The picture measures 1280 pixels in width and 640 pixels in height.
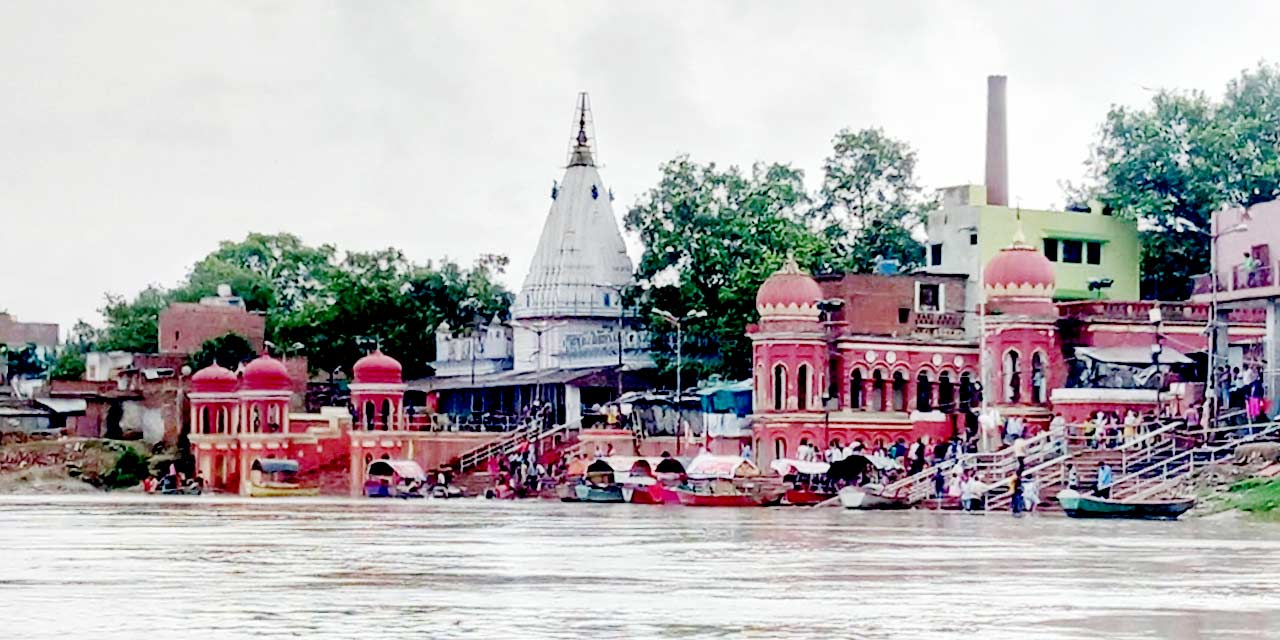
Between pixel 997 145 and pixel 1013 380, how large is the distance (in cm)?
1206

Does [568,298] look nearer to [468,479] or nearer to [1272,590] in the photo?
[468,479]

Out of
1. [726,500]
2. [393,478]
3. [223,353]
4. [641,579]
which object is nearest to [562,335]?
[393,478]

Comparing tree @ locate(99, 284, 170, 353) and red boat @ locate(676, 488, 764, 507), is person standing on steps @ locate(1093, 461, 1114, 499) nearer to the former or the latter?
red boat @ locate(676, 488, 764, 507)

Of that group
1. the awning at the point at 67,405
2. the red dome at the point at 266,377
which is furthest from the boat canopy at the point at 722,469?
the awning at the point at 67,405

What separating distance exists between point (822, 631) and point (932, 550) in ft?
39.7

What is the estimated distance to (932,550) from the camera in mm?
30516

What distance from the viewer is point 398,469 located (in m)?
64.9

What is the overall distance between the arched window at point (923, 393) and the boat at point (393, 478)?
13126 millimetres

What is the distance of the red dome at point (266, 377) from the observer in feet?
235

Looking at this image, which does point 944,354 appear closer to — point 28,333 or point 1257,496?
point 1257,496

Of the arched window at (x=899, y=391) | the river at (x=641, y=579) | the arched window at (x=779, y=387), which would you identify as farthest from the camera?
the arched window at (x=899, y=391)

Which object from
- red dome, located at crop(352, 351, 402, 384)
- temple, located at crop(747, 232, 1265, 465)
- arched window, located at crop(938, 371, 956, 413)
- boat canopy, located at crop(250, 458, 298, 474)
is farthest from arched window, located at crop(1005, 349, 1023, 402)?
boat canopy, located at crop(250, 458, 298, 474)

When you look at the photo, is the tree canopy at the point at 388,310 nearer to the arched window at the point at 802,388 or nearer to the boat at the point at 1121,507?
the arched window at the point at 802,388

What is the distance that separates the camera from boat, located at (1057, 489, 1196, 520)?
134 feet
